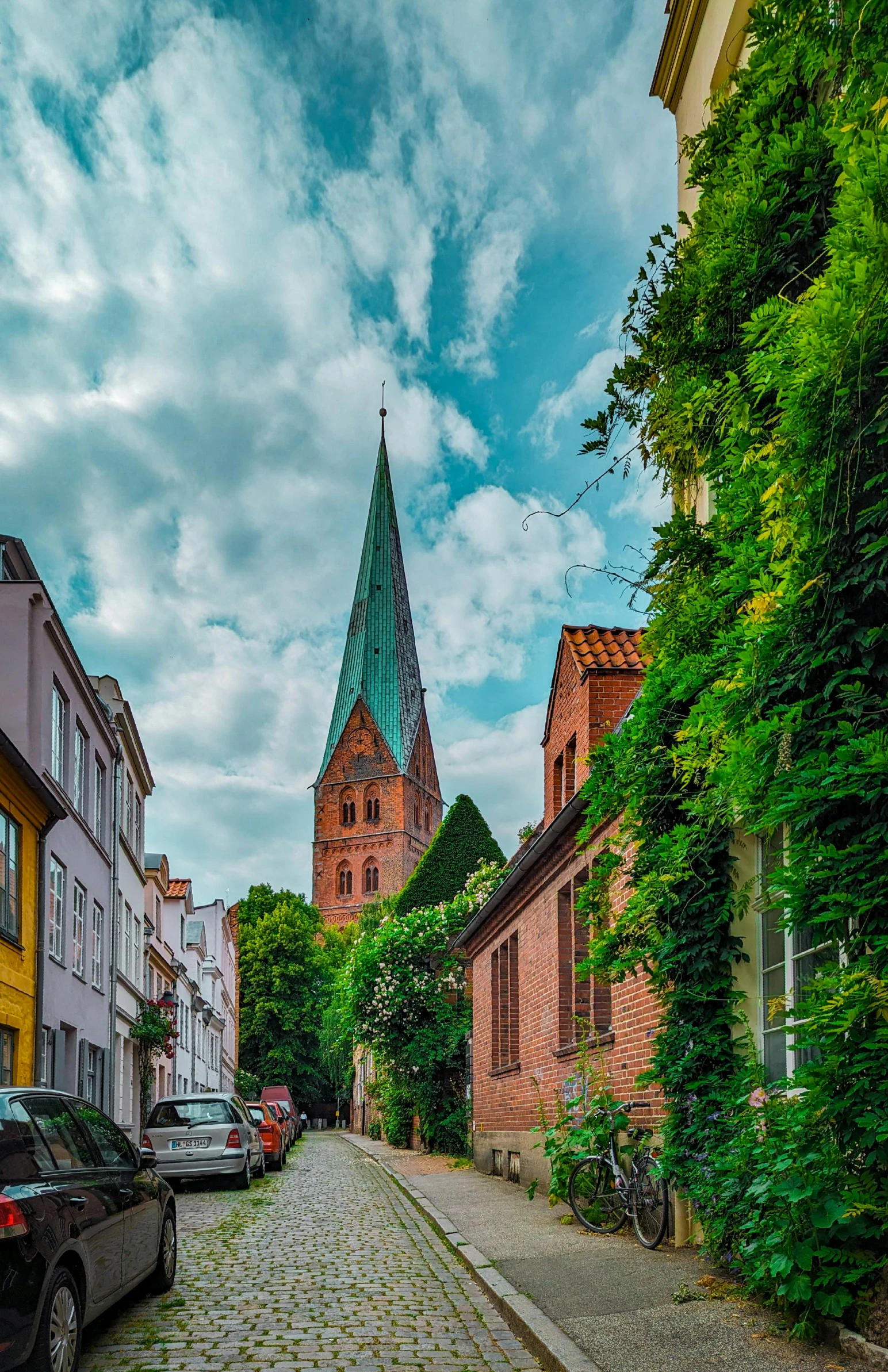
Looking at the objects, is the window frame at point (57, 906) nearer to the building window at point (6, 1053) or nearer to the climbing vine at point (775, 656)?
the building window at point (6, 1053)

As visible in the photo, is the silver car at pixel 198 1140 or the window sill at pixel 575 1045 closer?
the window sill at pixel 575 1045

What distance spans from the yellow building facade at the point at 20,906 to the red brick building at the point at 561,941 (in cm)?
672

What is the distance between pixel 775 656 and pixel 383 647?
9754cm

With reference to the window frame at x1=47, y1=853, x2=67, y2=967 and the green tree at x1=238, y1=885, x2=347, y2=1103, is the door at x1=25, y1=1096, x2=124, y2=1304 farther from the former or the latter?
the green tree at x1=238, y1=885, x2=347, y2=1103

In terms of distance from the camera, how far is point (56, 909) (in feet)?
65.6

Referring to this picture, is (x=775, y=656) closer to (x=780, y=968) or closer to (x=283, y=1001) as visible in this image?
(x=780, y=968)

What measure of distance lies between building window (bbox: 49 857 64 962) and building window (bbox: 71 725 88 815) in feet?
5.46

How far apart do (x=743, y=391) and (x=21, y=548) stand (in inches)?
582

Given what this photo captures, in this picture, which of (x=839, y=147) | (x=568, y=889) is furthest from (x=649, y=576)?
(x=568, y=889)

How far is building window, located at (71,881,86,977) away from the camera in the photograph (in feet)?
70.0

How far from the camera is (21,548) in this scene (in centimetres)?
1991

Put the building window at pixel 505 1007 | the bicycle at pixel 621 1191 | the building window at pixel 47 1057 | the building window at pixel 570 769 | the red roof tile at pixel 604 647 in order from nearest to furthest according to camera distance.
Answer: the bicycle at pixel 621 1191, the red roof tile at pixel 604 647, the building window at pixel 570 769, the building window at pixel 47 1057, the building window at pixel 505 1007

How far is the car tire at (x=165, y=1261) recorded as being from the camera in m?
8.66

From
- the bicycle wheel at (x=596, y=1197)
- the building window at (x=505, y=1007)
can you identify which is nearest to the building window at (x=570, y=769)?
the building window at (x=505, y=1007)
